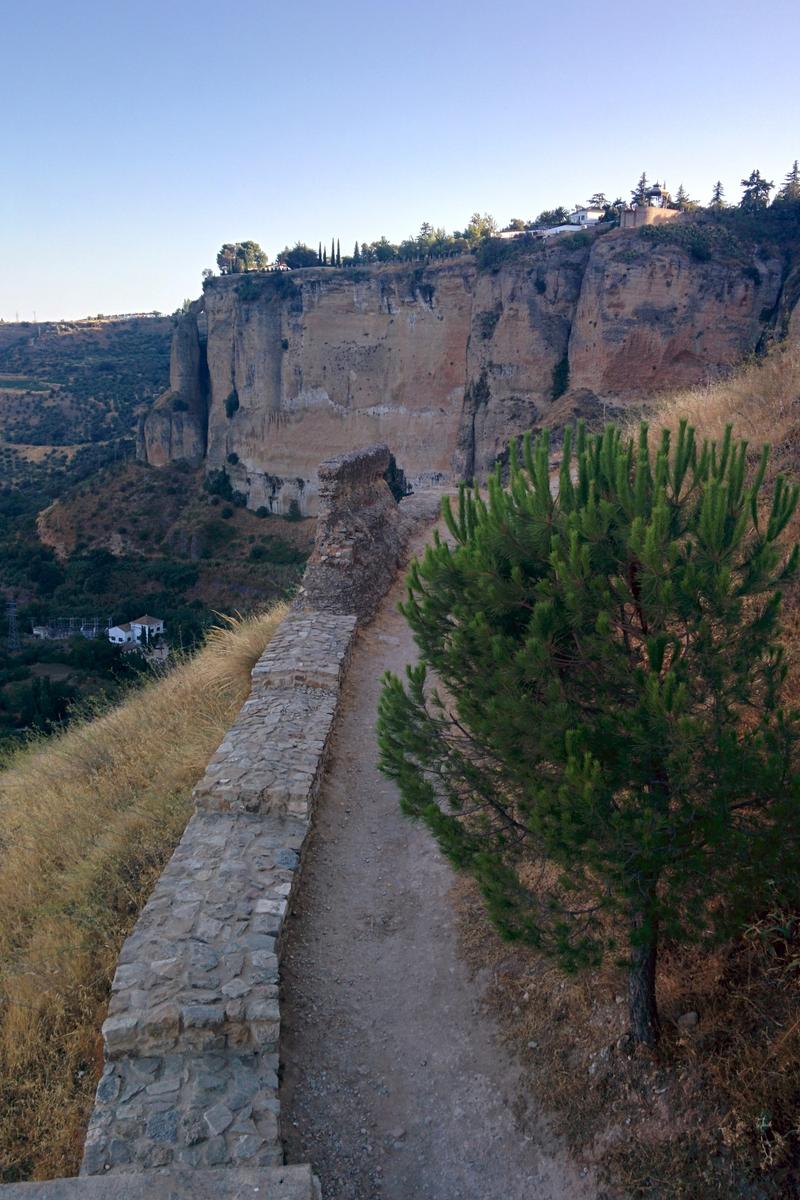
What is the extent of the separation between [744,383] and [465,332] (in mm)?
29071

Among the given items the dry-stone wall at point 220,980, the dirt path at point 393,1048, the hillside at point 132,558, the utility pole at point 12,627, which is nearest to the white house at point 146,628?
the hillside at point 132,558

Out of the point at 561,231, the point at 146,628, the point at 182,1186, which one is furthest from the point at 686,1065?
the point at 561,231

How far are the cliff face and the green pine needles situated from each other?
974 inches

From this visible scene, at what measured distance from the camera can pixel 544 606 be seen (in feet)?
9.47

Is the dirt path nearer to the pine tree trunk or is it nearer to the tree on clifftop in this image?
the pine tree trunk

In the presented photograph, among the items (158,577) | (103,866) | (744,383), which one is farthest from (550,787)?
(158,577)

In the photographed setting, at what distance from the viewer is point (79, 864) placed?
17.4 feet

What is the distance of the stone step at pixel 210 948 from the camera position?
11.4ft

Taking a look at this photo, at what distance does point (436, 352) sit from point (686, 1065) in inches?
1452

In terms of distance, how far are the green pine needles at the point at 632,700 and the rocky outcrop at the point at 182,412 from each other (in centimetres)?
4496

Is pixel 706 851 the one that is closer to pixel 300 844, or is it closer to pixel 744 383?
pixel 300 844

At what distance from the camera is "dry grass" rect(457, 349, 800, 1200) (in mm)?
2723

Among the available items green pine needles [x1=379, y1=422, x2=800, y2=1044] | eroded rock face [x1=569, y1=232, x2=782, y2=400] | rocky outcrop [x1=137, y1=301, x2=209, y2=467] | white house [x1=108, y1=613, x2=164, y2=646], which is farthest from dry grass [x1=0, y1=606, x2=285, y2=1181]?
rocky outcrop [x1=137, y1=301, x2=209, y2=467]

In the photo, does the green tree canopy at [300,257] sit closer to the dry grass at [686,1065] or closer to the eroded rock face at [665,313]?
the eroded rock face at [665,313]
